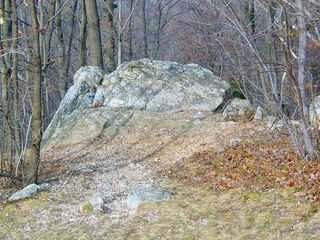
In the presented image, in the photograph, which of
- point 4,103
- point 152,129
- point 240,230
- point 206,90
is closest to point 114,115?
point 152,129

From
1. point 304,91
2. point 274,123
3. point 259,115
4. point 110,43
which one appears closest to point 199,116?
point 259,115

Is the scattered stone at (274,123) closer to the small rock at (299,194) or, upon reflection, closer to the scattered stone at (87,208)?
the small rock at (299,194)

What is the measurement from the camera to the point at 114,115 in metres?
10.3

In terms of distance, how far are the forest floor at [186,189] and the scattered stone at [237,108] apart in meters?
0.45

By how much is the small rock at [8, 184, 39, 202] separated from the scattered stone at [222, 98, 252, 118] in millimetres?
4398

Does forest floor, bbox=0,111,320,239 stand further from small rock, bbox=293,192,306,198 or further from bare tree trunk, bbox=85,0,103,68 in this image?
bare tree trunk, bbox=85,0,103,68

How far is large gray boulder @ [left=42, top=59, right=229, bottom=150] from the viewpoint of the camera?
10.2m

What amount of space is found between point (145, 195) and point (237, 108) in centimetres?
433

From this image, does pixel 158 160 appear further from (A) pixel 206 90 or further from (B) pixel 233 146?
(A) pixel 206 90

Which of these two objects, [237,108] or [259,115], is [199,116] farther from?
[259,115]

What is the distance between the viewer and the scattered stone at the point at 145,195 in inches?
236

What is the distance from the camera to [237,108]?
9898mm

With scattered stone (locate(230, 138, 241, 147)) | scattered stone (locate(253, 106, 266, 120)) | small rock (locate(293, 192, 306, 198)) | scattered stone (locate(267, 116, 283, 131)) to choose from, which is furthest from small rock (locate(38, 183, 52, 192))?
scattered stone (locate(253, 106, 266, 120))

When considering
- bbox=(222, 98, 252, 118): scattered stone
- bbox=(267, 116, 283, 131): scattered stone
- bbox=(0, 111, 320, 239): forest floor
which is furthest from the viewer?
bbox=(222, 98, 252, 118): scattered stone
